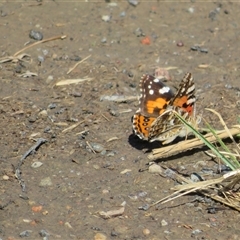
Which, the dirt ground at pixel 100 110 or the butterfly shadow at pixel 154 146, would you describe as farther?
the butterfly shadow at pixel 154 146

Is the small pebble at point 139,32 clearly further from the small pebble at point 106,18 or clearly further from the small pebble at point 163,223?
the small pebble at point 163,223

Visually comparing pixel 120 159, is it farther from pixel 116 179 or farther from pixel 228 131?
pixel 228 131

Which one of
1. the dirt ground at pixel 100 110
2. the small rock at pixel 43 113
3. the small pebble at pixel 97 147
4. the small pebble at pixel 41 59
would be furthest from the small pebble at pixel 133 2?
the small pebble at pixel 97 147

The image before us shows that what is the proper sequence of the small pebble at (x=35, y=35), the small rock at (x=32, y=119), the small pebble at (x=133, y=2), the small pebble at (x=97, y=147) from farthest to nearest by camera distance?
1. the small pebble at (x=133, y=2)
2. the small pebble at (x=35, y=35)
3. the small rock at (x=32, y=119)
4. the small pebble at (x=97, y=147)

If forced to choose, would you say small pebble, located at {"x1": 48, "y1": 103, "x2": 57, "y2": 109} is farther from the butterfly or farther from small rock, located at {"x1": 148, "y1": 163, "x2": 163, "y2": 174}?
small rock, located at {"x1": 148, "y1": 163, "x2": 163, "y2": 174}

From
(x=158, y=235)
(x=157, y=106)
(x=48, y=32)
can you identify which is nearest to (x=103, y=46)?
(x=48, y=32)

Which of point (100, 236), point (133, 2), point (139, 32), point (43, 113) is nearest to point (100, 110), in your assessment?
point (43, 113)
